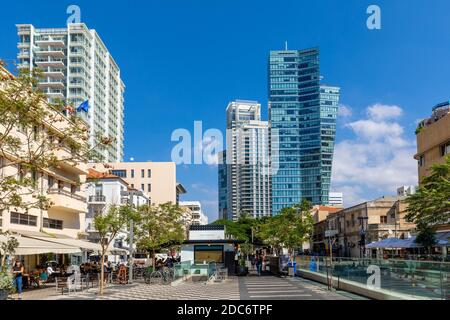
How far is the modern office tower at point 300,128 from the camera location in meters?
168

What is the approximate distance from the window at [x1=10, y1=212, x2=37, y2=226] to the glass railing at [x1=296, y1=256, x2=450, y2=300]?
18.3m

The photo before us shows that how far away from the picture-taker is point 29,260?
3475 cm

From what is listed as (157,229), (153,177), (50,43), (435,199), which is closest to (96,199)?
(157,229)

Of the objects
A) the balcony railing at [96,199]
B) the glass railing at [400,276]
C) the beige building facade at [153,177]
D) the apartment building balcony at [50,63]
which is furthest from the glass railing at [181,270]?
the apartment building balcony at [50,63]

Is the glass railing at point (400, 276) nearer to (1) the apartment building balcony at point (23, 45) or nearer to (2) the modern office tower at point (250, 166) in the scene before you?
(1) the apartment building balcony at point (23, 45)

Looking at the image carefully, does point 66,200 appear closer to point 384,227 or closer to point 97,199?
point 97,199

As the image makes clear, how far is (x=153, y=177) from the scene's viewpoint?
4198 inches

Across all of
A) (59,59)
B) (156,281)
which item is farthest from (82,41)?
(156,281)

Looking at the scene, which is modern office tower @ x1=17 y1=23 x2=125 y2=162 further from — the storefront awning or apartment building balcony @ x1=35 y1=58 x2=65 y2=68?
the storefront awning

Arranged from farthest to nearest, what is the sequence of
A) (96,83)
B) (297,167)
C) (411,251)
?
1. (297,167)
2. (96,83)
3. (411,251)

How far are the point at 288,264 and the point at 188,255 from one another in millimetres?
7452

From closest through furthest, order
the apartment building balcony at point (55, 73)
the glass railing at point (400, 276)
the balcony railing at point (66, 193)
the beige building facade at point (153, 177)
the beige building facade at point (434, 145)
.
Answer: the glass railing at point (400, 276) → the balcony railing at point (66, 193) → the beige building facade at point (434, 145) → the beige building facade at point (153, 177) → the apartment building balcony at point (55, 73)

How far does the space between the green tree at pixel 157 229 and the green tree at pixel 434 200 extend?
17067mm
